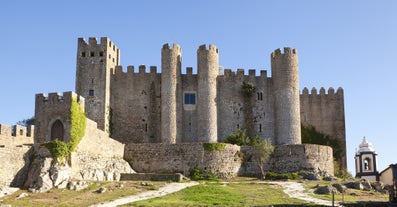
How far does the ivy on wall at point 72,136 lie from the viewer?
34.5m

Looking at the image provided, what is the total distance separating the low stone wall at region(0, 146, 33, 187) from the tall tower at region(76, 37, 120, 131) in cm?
1673

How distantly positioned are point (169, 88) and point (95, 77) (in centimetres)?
680

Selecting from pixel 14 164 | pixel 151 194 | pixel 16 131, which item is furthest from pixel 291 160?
pixel 14 164

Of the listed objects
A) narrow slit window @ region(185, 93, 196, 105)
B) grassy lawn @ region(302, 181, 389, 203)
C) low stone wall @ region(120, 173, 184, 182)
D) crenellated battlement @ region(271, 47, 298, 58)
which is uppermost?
crenellated battlement @ region(271, 47, 298, 58)

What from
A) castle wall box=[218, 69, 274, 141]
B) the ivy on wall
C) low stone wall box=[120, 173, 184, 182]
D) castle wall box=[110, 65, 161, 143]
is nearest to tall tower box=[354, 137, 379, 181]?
castle wall box=[218, 69, 274, 141]

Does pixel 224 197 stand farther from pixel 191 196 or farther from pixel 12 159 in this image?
pixel 12 159

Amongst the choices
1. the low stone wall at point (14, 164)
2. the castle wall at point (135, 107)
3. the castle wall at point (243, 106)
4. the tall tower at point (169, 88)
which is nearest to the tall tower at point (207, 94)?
the castle wall at point (243, 106)

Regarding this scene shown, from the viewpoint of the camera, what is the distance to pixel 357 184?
39.3 meters

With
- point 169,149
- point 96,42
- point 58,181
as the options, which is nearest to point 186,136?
point 169,149

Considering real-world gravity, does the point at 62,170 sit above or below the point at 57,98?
below

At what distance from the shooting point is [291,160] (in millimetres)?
47125

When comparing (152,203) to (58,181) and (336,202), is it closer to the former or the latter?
(58,181)

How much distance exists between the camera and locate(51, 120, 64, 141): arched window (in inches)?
1443

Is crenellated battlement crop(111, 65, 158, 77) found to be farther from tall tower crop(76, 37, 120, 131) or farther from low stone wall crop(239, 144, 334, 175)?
low stone wall crop(239, 144, 334, 175)
